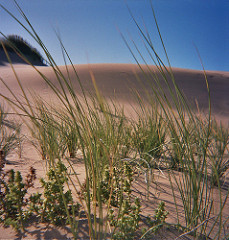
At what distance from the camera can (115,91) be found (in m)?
10.2

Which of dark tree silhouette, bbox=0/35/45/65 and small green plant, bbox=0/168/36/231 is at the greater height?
dark tree silhouette, bbox=0/35/45/65

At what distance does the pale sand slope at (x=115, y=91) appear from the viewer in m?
1.05

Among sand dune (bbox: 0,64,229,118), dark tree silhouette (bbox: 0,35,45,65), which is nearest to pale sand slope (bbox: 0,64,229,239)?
sand dune (bbox: 0,64,229,118)

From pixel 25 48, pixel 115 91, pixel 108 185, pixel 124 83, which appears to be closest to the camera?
pixel 108 185

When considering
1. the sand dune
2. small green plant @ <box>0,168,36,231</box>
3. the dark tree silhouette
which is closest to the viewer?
small green plant @ <box>0,168,36,231</box>

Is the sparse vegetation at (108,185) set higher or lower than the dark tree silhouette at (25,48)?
lower

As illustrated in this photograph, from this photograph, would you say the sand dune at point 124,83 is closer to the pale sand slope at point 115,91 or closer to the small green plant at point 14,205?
the pale sand slope at point 115,91

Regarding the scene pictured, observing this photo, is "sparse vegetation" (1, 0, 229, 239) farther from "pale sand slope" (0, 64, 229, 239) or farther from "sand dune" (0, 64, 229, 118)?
"sand dune" (0, 64, 229, 118)

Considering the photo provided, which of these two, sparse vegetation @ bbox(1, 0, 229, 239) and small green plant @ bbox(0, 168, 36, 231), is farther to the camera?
small green plant @ bbox(0, 168, 36, 231)

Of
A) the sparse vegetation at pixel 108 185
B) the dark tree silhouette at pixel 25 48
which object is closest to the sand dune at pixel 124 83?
the sparse vegetation at pixel 108 185

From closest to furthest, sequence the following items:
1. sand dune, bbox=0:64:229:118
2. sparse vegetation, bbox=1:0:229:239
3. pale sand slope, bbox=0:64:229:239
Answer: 1. sparse vegetation, bbox=1:0:229:239
2. pale sand slope, bbox=0:64:229:239
3. sand dune, bbox=0:64:229:118

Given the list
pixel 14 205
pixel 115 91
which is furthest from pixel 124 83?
pixel 14 205

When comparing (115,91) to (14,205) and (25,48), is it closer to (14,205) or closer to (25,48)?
(14,205)

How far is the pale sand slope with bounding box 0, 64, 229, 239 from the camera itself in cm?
105
